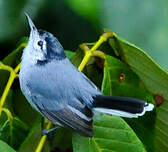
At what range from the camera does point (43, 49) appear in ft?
6.11

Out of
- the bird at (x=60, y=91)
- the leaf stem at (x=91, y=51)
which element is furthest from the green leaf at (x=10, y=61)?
the leaf stem at (x=91, y=51)

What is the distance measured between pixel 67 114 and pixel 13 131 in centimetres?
16

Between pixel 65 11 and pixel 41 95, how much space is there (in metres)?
0.49

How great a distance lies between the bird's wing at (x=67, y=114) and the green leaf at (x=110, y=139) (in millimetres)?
20

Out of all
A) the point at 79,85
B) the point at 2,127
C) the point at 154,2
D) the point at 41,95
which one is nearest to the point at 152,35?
the point at 154,2

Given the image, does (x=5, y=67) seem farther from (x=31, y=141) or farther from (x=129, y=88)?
(x=129, y=88)

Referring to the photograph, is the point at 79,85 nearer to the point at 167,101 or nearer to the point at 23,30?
the point at 167,101

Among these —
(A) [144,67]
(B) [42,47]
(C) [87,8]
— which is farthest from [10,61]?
(A) [144,67]

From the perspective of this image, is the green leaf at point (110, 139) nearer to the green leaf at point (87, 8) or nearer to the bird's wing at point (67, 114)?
the bird's wing at point (67, 114)

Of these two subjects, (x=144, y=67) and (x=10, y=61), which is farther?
(x=10, y=61)

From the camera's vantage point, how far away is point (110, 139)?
62.2 inches

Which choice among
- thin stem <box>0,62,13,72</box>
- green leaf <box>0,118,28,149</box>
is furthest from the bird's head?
green leaf <box>0,118,28,149</box>

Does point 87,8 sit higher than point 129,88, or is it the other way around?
point 87,8

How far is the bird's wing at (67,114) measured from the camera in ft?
5.38
